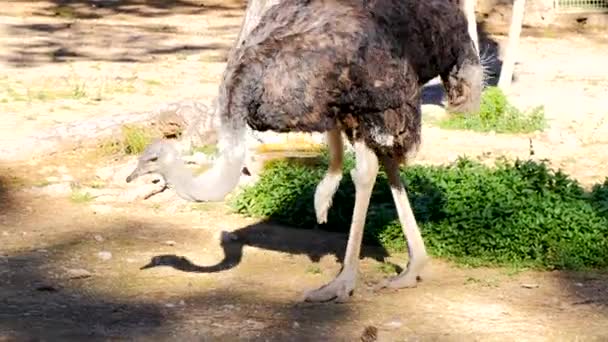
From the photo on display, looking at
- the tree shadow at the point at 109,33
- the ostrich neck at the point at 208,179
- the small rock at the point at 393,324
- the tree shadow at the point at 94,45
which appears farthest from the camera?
the tree shadow at the point at 109,33

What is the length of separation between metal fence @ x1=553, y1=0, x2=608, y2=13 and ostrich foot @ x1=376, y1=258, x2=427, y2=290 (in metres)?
11.1

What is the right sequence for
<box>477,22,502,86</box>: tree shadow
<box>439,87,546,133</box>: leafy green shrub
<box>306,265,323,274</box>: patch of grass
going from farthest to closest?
<box>477,22,502,86</box>: tree shadow < <box>439,87,546,133</box>: leafy green shrub < <box>306,265,323,274</box>: patch of grass

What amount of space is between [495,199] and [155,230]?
1.80m

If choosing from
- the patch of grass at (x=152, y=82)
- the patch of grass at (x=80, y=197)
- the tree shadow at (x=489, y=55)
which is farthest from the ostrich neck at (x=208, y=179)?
the tree shadow at (x=489, y=55)

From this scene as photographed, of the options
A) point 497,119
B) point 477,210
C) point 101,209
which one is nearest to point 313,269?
point 477,210

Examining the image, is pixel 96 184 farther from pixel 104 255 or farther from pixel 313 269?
pixel 313 269

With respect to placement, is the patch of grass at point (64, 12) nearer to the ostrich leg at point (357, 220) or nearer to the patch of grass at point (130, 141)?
the patch of grass at point (130, 141)

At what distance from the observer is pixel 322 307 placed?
5.40m

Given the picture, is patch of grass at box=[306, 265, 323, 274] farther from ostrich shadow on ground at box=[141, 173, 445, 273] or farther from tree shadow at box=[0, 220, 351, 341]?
tree shadow at box=[0, 220, 351, 341]

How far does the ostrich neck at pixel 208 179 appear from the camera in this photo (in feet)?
16.5

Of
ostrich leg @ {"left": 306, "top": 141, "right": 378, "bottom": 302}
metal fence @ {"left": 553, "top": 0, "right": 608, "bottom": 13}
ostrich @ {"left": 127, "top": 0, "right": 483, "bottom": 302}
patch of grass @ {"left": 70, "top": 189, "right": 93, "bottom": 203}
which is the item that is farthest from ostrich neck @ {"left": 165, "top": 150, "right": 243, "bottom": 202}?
metal fence @ {"left": 553, "top": 0, "right": 608, "bottom": 13}

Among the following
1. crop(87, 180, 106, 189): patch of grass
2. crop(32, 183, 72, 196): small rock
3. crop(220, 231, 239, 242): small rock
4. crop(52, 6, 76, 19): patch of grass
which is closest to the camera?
crop(220, 231, 239, 242): small rock

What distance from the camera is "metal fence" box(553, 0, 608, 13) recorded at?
635 inches

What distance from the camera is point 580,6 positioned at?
16250 mm
